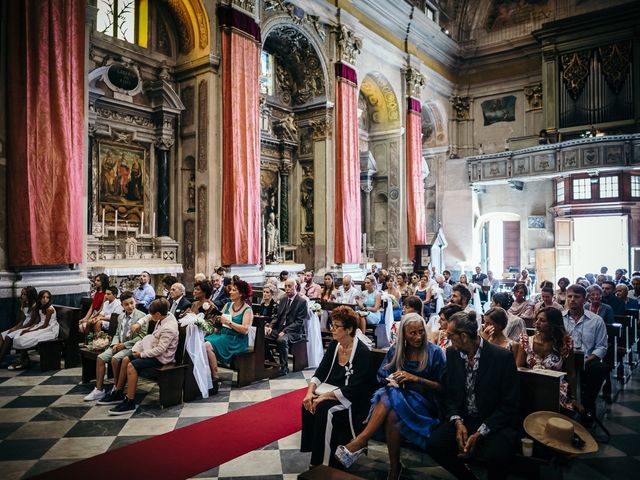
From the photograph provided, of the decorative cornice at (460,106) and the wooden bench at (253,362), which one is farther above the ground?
the decorative cornice at (460,106)

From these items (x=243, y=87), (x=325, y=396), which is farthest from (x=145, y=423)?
(x=243, y=87)

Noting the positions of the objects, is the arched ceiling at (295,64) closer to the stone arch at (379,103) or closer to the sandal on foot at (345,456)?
the stone arch at (379,103)

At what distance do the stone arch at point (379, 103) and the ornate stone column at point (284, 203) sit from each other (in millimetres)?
4601

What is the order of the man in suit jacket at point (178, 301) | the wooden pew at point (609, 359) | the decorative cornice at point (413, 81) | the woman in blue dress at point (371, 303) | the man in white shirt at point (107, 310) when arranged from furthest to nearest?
the decorative cornice at point (413, 81) → the woman in blue dress at point (371, 303) → the man in white shirt at point (107, 310) → the man in suit jacket at point (178, 301) → the wooden pew at point (609, 359)

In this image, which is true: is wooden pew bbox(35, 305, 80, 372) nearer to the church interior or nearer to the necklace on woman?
the church interior

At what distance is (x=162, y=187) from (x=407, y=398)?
9.64 meters

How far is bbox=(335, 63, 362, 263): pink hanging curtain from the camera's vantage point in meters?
14.3

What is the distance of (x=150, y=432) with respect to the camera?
4453 mm

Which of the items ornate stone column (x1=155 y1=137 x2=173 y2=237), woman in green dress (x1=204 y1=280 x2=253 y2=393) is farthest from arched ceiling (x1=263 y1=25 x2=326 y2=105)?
woman in green dress (x1=204 y1=280 x2=253 y2=393)

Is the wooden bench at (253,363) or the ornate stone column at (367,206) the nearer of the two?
the wooden bench at (253,363)

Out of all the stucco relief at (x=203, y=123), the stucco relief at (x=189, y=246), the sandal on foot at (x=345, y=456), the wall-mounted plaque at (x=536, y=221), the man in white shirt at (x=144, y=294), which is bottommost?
the sandal on foot at (x=345, y=456)

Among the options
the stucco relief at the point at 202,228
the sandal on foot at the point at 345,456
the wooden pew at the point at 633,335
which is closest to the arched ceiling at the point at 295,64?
the stucco relief at the point at 202,228

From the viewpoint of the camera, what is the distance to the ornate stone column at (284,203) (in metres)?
15.1

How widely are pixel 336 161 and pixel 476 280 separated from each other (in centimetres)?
550
